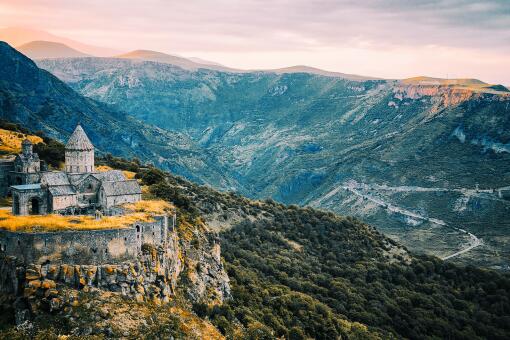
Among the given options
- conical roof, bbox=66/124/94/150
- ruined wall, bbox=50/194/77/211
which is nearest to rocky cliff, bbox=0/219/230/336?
ruined wall, bbox=50/194/77/211

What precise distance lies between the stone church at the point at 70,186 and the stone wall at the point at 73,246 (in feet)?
16.6

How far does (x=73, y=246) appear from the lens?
47219mm

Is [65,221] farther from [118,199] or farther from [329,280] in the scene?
[329,280]

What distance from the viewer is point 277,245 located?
370ft

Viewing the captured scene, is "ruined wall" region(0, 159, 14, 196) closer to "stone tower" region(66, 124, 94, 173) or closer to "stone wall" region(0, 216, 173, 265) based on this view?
"stone tower" region(66, 124, 94, 173)

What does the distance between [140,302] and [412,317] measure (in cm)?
6353

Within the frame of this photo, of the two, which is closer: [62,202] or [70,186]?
[62,202]

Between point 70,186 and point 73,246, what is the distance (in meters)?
9.89

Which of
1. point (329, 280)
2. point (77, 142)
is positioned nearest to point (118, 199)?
point (77, 142)

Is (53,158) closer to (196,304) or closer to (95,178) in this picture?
(95,178)

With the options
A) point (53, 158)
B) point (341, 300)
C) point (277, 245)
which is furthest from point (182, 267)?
point (277, 245)

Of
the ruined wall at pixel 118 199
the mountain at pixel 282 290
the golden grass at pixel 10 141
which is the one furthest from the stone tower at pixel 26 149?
the mountain at pixel 282 290

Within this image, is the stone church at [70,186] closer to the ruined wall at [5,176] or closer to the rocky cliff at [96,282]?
the ruined wall at [5,176]

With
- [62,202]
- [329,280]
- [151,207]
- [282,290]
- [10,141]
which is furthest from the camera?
[329,280]
